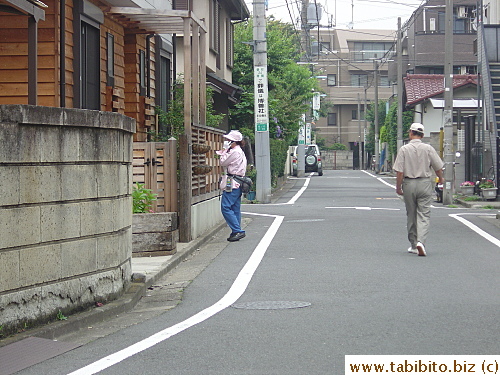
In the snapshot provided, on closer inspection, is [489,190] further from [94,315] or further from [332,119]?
[332,119]

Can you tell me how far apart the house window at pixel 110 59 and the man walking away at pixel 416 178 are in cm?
622

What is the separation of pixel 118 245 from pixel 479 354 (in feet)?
14.0

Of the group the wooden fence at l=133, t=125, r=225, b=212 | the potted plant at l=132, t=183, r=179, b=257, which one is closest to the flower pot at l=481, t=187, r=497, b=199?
the wooden fence at l=133, t=125, r=225, b=212

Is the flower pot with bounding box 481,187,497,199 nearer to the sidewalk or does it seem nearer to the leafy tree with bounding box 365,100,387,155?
the sidewalk

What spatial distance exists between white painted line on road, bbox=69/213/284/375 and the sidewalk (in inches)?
34.3

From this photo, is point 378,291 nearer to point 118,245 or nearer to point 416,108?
point 118,245

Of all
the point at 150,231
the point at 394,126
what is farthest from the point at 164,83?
the point at 394,126

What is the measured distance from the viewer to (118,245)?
903cm

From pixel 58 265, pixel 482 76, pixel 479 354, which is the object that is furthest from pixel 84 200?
pixel 482 76

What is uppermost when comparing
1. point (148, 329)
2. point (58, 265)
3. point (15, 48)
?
point (15, 48)

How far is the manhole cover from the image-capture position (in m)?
8.30

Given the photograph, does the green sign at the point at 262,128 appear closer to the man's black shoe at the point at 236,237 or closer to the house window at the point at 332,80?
the man's black shoe at the point at 236,237

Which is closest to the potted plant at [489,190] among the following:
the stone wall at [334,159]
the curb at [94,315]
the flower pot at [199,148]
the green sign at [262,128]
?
the green sign at [262,128]

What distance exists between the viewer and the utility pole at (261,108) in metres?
26.8
